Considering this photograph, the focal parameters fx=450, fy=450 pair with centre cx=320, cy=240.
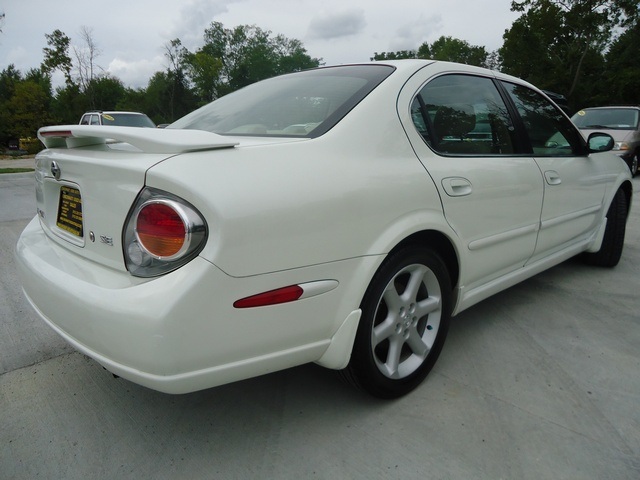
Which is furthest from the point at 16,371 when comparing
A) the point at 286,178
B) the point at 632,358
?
the point at 632,358

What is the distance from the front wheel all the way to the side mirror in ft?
6.43

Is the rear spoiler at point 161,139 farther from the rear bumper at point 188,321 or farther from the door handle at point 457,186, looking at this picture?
the door handle at point 457,186

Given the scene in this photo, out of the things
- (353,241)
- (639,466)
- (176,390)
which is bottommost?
(639,466)

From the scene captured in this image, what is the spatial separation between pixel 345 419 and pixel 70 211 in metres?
1.41

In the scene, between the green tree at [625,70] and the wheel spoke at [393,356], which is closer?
the wheel spoke at [393,356]

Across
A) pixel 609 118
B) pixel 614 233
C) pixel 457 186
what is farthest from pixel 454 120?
pixel 609 118

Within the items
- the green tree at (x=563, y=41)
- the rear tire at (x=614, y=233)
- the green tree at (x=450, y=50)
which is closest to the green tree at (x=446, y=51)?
the green tree at (x=450, y=50)

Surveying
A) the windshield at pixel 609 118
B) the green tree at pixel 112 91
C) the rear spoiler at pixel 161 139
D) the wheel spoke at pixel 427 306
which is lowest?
the wheel spoke at pixel 427 306

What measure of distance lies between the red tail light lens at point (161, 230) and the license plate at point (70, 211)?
0.46 m

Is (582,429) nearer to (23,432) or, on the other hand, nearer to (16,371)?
(23,432)

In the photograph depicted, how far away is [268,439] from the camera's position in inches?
70.1

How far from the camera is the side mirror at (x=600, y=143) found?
3221 mm

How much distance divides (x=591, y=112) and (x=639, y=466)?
11.3m

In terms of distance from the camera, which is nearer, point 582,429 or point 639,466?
point 639,466
